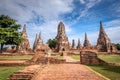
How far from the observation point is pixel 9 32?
706 inches

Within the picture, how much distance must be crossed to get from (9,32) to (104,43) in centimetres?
4519

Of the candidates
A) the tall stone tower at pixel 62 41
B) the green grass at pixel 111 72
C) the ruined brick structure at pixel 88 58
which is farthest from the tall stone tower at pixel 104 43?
the green grass at pixel 111 72

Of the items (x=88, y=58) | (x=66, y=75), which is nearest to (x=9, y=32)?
(x=88, y=58)

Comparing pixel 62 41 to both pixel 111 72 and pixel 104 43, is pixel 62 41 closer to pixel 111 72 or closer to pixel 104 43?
pixel 104 43

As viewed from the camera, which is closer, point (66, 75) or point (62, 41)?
point (66, 75)

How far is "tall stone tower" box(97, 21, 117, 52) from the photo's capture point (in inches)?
2036

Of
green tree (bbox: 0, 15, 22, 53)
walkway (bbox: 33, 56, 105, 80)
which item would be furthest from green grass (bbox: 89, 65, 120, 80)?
green tree (bbox: 0, 15, 22, 53)

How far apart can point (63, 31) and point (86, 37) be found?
49.7ft

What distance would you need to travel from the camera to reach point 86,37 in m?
65.8

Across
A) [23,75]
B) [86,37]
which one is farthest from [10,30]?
[86,37]

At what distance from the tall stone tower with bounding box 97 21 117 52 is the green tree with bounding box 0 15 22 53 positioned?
138 feet

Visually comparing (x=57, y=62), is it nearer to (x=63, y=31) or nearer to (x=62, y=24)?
(x=63, y=31)

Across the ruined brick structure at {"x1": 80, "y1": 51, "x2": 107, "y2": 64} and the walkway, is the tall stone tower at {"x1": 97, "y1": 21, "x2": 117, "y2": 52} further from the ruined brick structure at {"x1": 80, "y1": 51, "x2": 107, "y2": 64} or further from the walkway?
the walkway

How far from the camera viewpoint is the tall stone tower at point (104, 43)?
51725 millimetres
